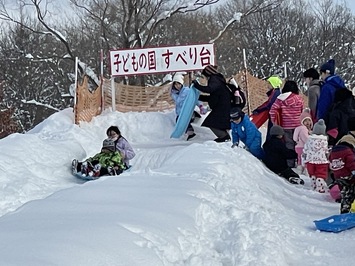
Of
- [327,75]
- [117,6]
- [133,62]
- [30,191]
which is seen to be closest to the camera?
[30,191]

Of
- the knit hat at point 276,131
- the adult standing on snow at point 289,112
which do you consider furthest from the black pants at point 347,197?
the adult standing on snow at point 289,112

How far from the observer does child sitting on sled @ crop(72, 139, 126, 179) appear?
9.87 metres

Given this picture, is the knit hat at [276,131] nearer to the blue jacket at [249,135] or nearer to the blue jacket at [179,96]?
the blue jacket at [249,135]

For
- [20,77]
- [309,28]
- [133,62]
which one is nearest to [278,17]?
[309,28]

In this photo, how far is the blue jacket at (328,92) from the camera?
29.1ft

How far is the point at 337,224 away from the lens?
5.38 meters

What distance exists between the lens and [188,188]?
5.33 m

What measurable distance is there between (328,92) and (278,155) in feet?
4.11

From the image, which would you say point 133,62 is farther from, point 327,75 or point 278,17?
point 278,17

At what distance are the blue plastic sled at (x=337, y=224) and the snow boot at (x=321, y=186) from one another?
2.20 meters

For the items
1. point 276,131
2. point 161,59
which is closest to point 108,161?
point 276,131

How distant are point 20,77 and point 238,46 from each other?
53.2ft

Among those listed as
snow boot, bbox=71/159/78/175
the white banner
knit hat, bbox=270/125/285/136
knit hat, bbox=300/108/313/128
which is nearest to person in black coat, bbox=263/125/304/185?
knit hat, bbox=270/125/285/136

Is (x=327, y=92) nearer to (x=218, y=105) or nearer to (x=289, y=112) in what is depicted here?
(x=289, y=112)
